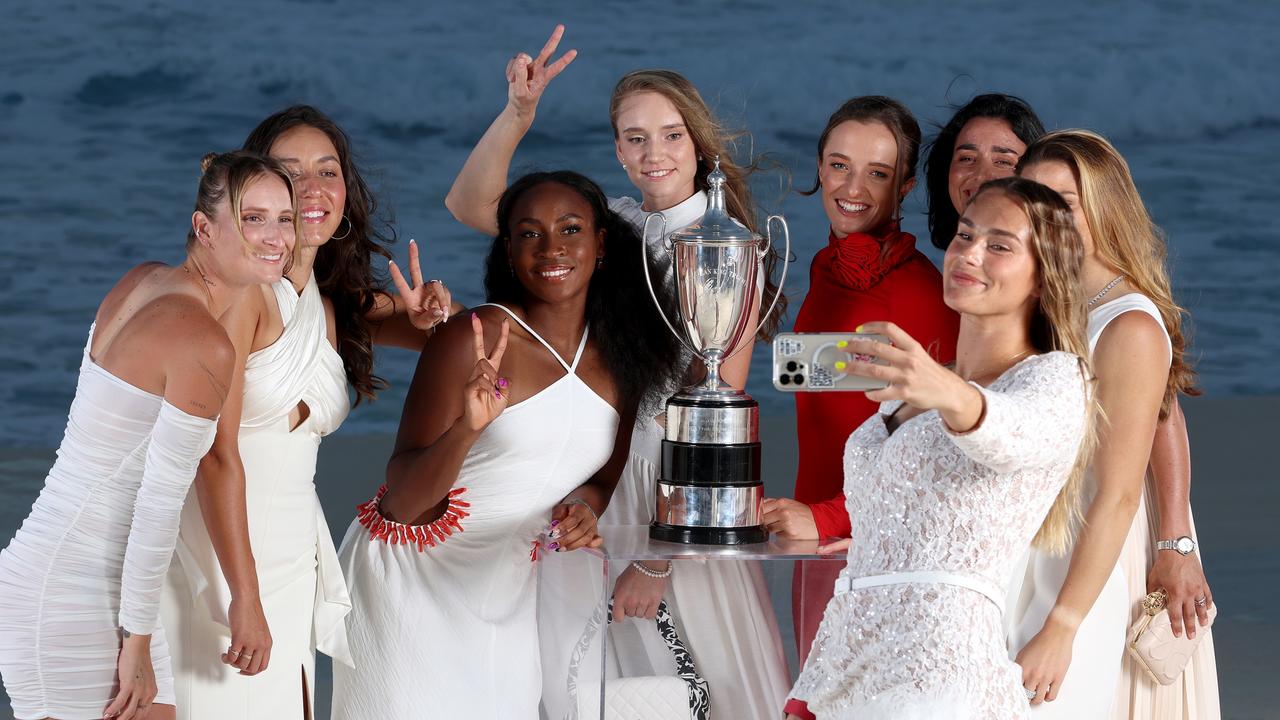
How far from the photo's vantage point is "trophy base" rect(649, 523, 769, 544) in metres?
2.46

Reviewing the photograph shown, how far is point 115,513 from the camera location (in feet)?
7.30

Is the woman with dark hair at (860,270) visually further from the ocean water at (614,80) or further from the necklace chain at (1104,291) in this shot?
the ocean water at (614,80)

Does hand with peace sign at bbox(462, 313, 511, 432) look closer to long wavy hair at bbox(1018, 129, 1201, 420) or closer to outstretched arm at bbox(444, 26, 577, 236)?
outstretched arm at bbox(444, 26, 577, 236)

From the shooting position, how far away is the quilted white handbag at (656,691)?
246 centimetres

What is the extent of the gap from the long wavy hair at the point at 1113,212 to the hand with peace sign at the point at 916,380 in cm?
71

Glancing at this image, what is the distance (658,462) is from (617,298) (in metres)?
0.33

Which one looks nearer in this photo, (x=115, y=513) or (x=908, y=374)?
(x=908, y=374)

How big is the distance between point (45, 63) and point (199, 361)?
8.06 m

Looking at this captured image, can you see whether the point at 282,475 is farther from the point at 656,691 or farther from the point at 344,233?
the point at 656,691

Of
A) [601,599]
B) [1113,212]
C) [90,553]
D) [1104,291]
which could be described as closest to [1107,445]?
[1104,291]

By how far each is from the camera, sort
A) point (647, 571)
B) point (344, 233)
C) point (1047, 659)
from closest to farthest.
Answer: point (1047, 659), point (647, 571), point (344, 233)

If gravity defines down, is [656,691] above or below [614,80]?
below

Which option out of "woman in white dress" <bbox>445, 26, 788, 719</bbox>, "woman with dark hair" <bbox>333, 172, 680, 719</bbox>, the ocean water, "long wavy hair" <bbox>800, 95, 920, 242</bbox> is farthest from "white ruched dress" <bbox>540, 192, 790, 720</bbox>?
the ocean water

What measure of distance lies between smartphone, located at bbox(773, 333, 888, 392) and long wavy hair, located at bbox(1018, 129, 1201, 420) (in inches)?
24.1
